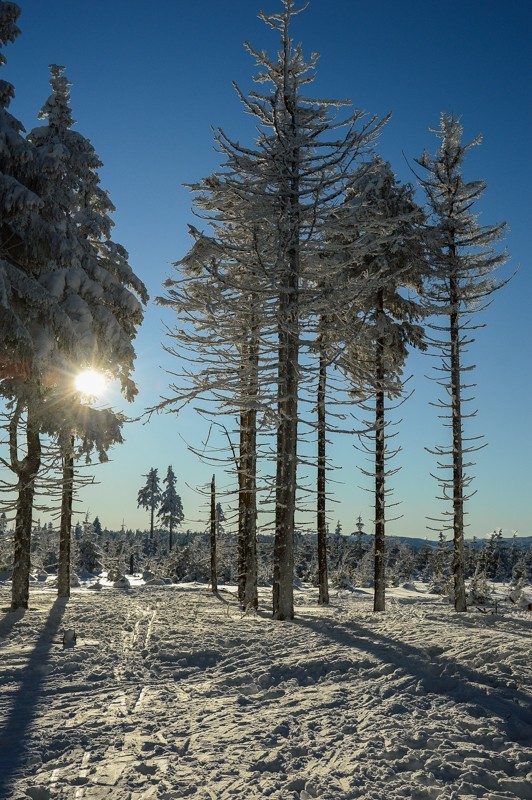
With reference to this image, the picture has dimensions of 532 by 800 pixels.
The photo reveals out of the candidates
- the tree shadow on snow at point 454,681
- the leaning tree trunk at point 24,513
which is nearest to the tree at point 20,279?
the leaning tree trunk at point 24,513

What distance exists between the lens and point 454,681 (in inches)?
196

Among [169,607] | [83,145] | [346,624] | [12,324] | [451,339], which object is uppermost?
[83,145]

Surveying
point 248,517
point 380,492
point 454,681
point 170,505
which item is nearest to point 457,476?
point 380,492

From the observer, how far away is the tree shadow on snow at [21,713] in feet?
12.0

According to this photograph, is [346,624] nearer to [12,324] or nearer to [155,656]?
[155,656]

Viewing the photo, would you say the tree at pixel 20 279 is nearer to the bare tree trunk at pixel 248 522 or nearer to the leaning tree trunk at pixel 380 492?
the bare tree trunk at pixel 248 522

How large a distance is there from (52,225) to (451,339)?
11836mm

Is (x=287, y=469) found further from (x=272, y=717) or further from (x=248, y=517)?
(x=272, y=717)

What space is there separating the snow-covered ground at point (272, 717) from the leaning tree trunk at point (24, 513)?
17.4 ft

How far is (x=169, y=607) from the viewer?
13.1m

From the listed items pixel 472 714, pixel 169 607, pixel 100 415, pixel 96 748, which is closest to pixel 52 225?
pixel 100 415

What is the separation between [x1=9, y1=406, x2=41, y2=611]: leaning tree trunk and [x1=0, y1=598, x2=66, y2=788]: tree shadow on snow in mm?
5427

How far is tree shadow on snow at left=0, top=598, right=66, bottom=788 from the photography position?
3.67 metres

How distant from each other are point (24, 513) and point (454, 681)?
11.2 meters
